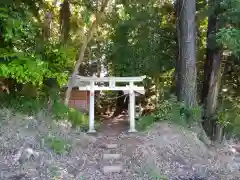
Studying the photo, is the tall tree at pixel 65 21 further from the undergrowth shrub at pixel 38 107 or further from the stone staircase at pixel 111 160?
the stone staircase at pixel 111 160

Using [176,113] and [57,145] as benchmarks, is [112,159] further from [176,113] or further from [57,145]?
[176,113]

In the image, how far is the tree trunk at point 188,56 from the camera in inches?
349

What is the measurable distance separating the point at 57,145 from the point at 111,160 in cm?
115

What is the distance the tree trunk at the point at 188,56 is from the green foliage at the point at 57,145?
11.2ft

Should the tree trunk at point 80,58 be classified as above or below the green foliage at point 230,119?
above

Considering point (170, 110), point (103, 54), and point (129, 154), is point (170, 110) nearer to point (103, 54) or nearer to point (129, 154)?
point (129, 154)

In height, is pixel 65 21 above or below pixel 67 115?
above

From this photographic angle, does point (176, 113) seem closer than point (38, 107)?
No

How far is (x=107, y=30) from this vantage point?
11555mm

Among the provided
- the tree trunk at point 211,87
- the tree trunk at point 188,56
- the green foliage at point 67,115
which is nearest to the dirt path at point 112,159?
the green foliage at point 67,115

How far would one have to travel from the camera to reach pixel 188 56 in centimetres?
895

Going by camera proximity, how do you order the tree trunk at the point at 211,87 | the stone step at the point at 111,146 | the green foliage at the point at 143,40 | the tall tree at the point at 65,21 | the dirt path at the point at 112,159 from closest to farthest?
the dirt path at the point at 112,159
the stone step at the point at 111,146
the tree trunk at the point at 211,87
the tall tree at the point at 65,21
the green foliage at the point at 143,40

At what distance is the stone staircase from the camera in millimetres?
6696

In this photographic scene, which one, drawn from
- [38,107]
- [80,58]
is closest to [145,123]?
[80,58]
